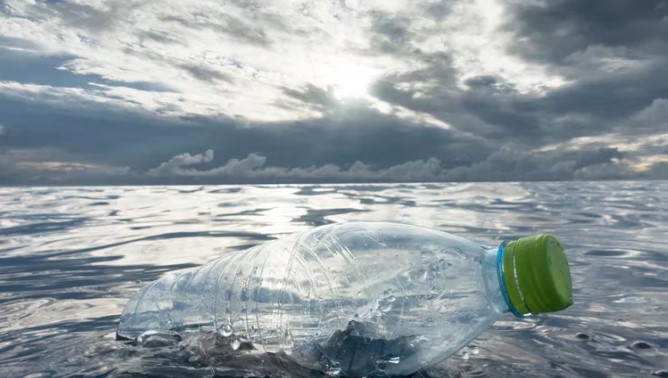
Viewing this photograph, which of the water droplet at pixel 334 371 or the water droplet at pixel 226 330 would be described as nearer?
the water droplet at pixel 334 371

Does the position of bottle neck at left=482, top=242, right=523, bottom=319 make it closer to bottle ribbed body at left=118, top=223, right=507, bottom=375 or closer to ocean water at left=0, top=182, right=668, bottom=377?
bottle ribbed body at left=118, top=223, right=507, bottom=375

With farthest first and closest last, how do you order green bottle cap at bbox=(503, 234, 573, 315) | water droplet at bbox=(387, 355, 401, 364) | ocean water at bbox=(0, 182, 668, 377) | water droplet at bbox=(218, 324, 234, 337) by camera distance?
1. water droplet at bbox=(218, 324, 234, 337)
2. ocean water at bbox=(0, 182, 668, 377)
3. water droplet at bbox=(387, 355, 401, 364)
4. green bottle cap at bbox=(503, 234, 573, 315)

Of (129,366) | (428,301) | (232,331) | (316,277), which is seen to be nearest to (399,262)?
(428,301)

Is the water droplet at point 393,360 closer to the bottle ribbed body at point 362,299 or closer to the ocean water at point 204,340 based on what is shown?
the bottle ribbed body at point 362,299

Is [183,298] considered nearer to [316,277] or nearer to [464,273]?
[316,277]

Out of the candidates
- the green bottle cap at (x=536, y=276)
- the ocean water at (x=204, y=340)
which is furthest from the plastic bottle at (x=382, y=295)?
the ocean water at (x=204, y=340)

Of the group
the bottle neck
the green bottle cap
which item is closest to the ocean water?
the bottle neck

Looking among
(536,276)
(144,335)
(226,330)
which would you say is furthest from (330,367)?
(144,335)
